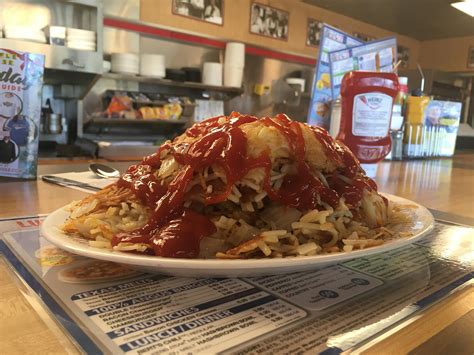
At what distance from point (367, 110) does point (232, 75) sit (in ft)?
10.2

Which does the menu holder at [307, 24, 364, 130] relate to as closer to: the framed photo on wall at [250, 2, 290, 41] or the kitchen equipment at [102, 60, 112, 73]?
the kitchen equipment at [102, 60, 112, 73]

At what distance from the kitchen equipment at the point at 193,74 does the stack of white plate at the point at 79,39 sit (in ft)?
3.54

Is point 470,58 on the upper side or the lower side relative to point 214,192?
upper

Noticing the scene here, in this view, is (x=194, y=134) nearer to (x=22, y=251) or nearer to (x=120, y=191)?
(x=120, y=191)

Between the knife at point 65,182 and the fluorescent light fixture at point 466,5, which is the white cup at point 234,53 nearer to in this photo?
the fluorescent light fixture at point 466,5

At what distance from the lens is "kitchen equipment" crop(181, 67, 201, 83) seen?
4031mm

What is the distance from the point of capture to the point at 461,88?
647 cm

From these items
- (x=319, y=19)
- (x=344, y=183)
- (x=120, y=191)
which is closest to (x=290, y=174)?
(x=344, y=183)

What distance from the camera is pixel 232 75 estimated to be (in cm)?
434

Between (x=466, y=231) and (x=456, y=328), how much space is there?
1.50 feet

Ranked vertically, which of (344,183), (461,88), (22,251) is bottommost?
(22,251)

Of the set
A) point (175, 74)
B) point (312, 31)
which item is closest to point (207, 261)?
point (175, 74)

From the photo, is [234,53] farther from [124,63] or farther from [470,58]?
[470,58]

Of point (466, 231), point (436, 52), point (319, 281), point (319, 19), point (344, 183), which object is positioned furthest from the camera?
point (436, 52)
